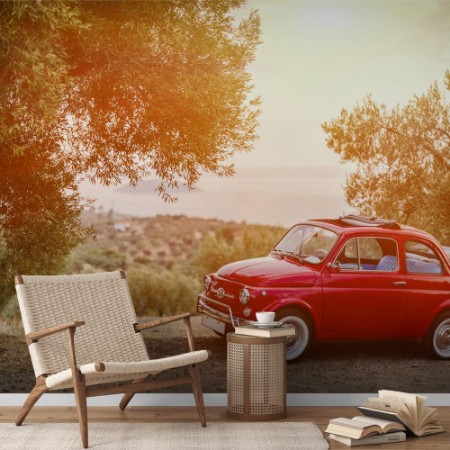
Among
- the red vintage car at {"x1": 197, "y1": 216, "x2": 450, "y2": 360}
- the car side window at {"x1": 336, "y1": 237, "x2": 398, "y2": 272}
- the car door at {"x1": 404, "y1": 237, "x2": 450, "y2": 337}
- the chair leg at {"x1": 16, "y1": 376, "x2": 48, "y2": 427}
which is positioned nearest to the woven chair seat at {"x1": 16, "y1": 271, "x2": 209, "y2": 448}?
the chair leg at {"x1": 16, "y1": 376, "x2": 48, "y2": 427}

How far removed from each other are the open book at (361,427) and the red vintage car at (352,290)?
951 millimetres

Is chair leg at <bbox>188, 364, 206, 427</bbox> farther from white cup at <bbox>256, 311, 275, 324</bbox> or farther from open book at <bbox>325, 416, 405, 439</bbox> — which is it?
open book at <bbox>325, 416, 405, 439</bbox>

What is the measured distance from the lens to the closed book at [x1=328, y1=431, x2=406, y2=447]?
5.15 meters

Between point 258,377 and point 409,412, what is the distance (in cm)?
98

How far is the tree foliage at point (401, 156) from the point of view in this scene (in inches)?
251

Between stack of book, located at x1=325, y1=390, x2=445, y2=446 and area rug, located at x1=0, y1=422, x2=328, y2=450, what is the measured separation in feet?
0.49

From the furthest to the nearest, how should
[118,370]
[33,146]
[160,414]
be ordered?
[33,146] < [160,414] < [118,370]

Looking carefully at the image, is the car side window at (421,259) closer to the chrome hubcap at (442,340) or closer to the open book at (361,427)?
the chrome hubcap at (442,340)

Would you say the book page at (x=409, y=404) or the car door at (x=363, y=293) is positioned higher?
the car door at (x=363, y=293)

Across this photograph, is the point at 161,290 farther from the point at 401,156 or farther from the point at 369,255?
the point at 401,156

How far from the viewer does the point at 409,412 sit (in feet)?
17.7

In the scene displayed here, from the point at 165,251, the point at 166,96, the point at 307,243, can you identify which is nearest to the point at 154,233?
the point at 165,251

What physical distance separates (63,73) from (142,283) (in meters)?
1.58

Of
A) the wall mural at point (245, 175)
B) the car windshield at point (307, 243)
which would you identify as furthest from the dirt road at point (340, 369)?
the car windshield at point (307, 243)
